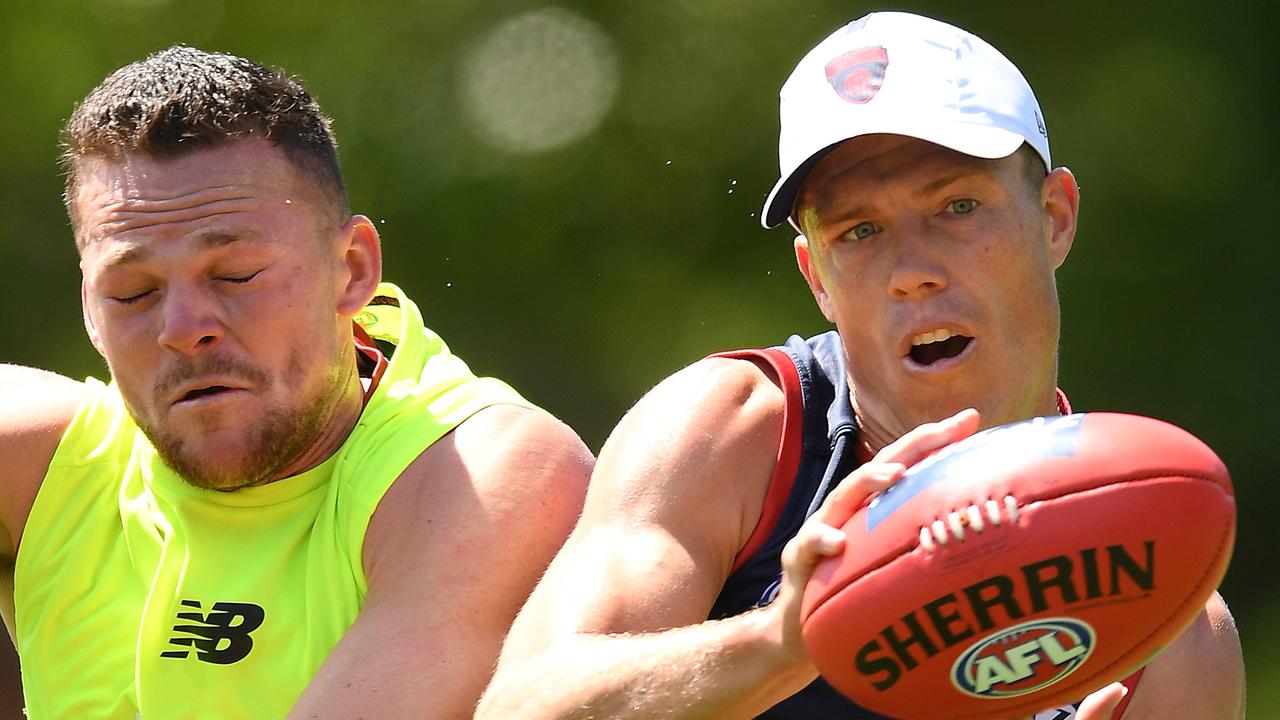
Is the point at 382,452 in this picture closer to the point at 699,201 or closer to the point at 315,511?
the point at 315,511

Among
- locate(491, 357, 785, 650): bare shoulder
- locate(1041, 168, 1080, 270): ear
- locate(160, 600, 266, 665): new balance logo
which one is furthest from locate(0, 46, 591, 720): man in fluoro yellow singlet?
locate(1041, 168, 1080, 270): ear

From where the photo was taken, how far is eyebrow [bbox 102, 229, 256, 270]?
299 cm

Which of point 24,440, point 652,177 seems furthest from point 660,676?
point 652,177

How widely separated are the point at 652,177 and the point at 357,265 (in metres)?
2.91

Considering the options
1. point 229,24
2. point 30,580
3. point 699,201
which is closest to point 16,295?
point 229,24

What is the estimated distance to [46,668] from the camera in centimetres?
316

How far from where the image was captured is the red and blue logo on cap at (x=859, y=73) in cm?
291

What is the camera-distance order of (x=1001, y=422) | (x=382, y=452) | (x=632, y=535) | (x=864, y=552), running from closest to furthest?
(x=864, y=552), (x=632, y=535), (x=1001, y=422), (x=382, y=452)

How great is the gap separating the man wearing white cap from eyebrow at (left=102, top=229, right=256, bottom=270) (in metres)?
0.72

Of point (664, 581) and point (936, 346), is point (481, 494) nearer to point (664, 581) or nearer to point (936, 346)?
point (664, 581)

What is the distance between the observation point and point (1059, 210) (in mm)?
3072

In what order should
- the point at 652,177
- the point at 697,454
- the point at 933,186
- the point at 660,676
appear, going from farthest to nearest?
the point at 652,177, the point at 933,186, the point at 697,454, the point at 660,676

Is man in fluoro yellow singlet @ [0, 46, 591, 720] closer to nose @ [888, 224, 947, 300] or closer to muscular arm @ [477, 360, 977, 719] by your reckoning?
muscular arm @ [477, 360, 977, 719]

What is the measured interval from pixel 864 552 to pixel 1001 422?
0.74m
